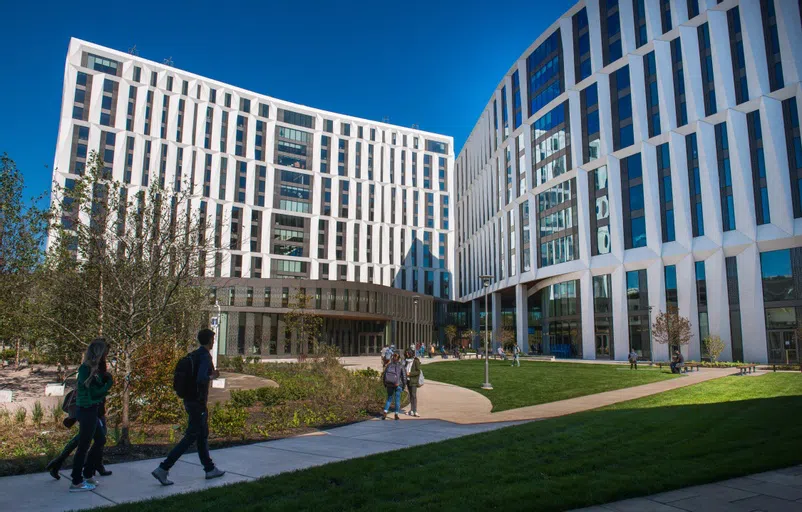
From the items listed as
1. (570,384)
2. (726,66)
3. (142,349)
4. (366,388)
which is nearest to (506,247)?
(726,66)

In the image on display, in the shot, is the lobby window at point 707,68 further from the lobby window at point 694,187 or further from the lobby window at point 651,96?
the lobby window at point 651,96

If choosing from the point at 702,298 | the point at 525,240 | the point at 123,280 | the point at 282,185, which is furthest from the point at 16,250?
the point at 282,185

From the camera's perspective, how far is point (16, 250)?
52.3 feet

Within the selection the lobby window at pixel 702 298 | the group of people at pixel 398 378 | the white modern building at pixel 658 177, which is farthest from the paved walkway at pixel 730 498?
the lobby window at pixel 702 298

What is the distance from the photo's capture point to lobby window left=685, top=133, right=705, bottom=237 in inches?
1800

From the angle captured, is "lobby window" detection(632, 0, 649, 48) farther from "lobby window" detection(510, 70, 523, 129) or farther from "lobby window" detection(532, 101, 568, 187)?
"lobby window" detection(510, 70, 523, 129)

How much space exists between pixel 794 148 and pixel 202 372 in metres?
48.3

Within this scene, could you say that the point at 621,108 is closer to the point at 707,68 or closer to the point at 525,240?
the point at 707,68

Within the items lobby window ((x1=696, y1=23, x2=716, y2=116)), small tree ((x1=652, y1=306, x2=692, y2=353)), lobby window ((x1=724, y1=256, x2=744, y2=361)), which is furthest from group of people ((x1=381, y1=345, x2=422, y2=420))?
lobby window ((x1=696, y1=23, x2=716, y2=116))

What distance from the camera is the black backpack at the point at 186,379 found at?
6426mm

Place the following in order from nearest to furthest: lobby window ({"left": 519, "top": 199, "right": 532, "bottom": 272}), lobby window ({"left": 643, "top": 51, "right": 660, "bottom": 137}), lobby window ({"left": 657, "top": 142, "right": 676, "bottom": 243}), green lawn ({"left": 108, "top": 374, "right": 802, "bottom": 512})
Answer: green lawn ({"left": 108, "top": 374, "right": 802, "bottom": 512}) → lobby window ({"left": 657, "top": 142, "right": 676, "bottom": 243}) → lobby window ({"left": 643, "top": 51, "right": 660, "bottom": 137}) → lobby window ({"left": 519, "top": 199, "right": 532, "bottom": 272})

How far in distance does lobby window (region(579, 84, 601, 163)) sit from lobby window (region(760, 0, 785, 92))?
15.0 meters

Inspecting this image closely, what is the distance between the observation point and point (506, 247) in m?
69.1

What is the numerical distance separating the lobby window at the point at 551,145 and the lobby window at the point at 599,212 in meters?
4.05
